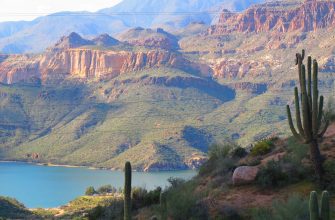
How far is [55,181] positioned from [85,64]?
7783 centimetres

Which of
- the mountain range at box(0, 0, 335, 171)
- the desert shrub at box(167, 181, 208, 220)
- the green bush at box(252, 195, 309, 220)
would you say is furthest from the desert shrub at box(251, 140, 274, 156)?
the mountain range at box(0, 0, 335, 171)

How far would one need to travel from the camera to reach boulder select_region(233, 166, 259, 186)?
18.5 meters

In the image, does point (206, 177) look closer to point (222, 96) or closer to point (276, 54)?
point (222, 96)

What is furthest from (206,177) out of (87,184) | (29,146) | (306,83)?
(29,146)

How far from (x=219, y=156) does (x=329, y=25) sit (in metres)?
156

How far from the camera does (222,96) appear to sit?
137750 millimetres

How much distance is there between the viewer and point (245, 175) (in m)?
18.6

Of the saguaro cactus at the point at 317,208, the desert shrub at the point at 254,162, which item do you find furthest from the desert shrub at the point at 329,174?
the saguaro cactus at the point at 317,208

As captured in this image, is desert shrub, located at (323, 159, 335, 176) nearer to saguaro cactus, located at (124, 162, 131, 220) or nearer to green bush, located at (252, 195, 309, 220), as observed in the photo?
green bush, located at (252, 195, 309, 220)

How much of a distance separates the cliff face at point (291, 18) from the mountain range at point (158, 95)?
38 cm

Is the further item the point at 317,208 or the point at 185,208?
the point at 185,208

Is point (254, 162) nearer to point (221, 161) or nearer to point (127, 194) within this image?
point (221, 161)

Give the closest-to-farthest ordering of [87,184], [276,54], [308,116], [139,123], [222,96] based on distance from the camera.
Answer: [308,116]
[87,184]
[139,123]
[222,96]
[276,54]

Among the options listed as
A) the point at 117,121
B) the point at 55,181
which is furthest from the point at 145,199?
the point at 117,121
